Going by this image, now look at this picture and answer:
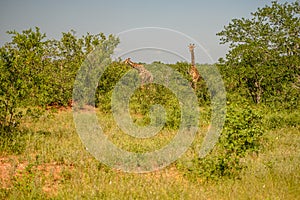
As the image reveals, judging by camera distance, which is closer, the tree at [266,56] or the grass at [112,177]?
the grass at [112,177]

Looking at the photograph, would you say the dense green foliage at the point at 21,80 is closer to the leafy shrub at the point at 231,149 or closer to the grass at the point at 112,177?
the grass at the point at 112,177

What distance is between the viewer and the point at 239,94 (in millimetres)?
15406

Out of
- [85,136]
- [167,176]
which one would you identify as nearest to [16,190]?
[167,176]

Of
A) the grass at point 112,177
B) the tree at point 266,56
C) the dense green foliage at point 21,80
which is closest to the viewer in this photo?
the grass at point 112,177

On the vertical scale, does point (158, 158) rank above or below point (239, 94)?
below

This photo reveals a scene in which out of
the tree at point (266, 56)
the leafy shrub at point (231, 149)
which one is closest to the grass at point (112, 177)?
the leafy shrub at point (231, 149)

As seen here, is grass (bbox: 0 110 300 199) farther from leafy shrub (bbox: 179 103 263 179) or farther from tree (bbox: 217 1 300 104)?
tree (bbox: 217 1 300 104)

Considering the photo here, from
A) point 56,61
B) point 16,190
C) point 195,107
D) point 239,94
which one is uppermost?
point 56,61

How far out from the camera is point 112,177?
6496 mm

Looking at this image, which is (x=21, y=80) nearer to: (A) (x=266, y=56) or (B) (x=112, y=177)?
(B) (x=112, y=177)

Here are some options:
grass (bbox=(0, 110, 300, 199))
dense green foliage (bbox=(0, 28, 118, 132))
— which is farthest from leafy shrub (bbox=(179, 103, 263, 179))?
dense green foliage (bbox=(0, 28, 118, 132))

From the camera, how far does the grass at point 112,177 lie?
18.3 feet

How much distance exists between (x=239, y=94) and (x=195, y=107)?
3934 millimetres

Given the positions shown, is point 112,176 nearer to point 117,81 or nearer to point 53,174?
point 53,174
